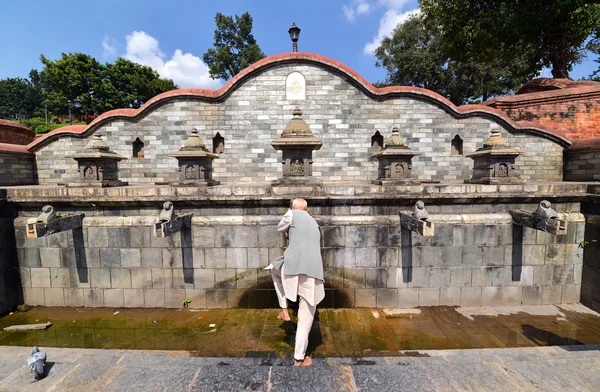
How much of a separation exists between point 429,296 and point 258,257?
4.08 m

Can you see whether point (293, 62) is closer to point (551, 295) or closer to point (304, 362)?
point (304, 362)

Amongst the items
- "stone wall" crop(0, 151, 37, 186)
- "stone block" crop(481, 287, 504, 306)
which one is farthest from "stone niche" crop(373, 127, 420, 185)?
"stone wall" crop(0, 151, 37, 186)

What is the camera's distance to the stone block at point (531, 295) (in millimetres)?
6164

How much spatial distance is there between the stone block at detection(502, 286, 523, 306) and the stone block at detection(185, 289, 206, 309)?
7.06 meters

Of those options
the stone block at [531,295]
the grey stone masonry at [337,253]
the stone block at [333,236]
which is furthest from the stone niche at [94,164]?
the stone block at [531,295]

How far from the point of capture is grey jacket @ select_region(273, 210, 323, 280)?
12.4 ft

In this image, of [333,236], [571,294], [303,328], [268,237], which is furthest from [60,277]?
[571,294]

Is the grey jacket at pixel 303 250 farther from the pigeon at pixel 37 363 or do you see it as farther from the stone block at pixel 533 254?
the stone block at pixel 533 254

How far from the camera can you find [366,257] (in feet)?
19.7

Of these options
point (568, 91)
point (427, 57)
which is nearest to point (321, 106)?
point (568, 91)

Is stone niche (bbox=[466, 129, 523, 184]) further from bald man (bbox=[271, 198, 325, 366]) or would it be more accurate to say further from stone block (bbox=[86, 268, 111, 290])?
stone block (bbox=[86, 268, 111, 290])

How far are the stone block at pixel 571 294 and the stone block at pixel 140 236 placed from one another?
985 cm

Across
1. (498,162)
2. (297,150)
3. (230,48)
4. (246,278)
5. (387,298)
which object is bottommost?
(387,298)

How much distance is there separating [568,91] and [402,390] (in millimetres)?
14866
